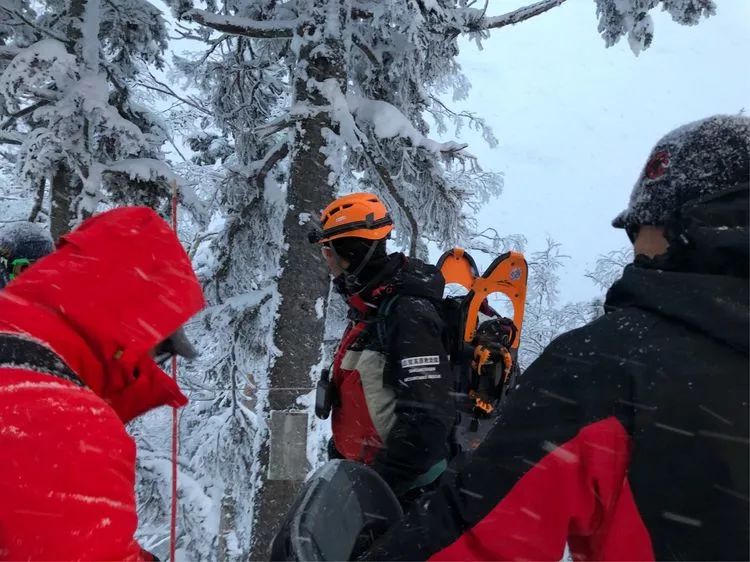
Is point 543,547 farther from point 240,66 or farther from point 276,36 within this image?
point 240,66

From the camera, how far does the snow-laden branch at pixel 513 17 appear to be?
666 centimetres

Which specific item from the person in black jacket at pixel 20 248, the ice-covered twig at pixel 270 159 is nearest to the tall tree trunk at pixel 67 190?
the ice-covered twig at pixel 270 159

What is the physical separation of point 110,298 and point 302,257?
15.9 ft

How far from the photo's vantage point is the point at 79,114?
20.5 ft

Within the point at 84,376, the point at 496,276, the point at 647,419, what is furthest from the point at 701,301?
the point at 496,276

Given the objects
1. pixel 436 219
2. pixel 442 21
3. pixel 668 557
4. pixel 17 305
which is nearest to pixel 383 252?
pixel 17 305

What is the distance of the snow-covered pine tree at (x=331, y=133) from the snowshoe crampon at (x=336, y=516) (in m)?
3.74

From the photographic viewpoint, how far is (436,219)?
310 inches

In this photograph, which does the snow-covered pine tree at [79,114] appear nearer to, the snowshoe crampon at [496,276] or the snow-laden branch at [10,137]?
the snow-laden branch at [10,137]

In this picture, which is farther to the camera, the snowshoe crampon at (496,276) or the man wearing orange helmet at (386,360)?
the snowshoe crampon at (496,276)

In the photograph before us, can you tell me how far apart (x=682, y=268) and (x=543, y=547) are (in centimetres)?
64

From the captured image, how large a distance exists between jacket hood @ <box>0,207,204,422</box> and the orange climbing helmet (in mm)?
1504

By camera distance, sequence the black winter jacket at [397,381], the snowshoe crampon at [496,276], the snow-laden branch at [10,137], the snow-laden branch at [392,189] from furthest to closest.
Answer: the snow-laden branch at [10,137], the snow-laden branch at [392,189], the snowshoe crampon at [496,276], the black winter jacket at [397,381]

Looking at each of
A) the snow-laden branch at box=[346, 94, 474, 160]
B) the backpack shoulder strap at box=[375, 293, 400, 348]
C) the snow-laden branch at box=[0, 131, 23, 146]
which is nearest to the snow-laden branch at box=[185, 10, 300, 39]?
the snow-laden branch at box=[346, 94, 474, 160]
